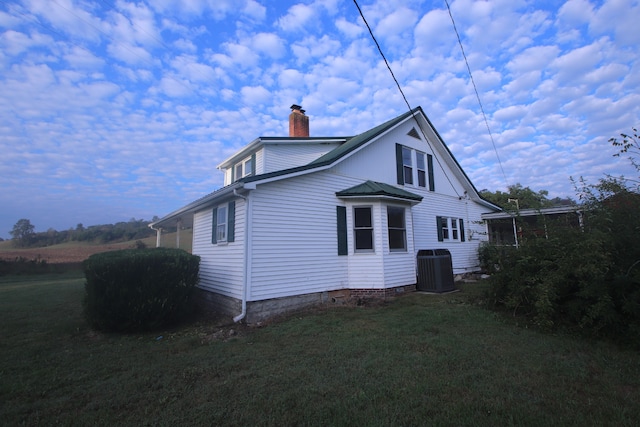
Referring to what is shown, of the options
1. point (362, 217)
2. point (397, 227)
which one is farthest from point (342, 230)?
point (397, 227)

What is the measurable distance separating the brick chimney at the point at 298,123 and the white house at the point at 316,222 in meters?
1.86

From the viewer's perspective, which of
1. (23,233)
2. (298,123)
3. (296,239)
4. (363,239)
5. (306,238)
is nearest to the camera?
(296,239)

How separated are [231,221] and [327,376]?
18.3 ft

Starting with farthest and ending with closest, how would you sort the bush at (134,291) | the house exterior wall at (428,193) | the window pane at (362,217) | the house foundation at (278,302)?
1. the house exterior wall at (428,193)
2. the window pane at (362,217)
3. the house foundation at (278,302)
4. the bush at (134,291)

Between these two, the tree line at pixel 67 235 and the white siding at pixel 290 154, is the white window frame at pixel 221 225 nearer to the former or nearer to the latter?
the white siding at pixel 290 154

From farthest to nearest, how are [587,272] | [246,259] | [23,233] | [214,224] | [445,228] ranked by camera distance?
[23,233] < [445,228] < [214,224] < [246,259] < [587,272]

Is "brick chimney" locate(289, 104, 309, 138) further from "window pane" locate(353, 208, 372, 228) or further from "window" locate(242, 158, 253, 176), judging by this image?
"window pane" locate(353, 208, 372, 228)

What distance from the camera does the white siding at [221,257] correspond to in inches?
311

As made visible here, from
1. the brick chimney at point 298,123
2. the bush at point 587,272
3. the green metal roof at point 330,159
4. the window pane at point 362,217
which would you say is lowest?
the bush at point 587,272

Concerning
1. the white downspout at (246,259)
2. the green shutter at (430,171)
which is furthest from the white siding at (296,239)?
the green shutter at (430,171)

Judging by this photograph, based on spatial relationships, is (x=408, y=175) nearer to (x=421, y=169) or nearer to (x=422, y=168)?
(x=421, y=169)

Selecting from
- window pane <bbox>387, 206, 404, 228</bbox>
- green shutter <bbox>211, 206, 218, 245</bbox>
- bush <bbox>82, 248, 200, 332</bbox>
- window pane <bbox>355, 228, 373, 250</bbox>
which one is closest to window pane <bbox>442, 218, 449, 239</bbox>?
window pane <bbox>387, 206, 404, 228</bbox>

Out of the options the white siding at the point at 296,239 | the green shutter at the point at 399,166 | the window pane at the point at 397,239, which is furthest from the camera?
the green shutter at the point at 399,166

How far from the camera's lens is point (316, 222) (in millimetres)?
8984
